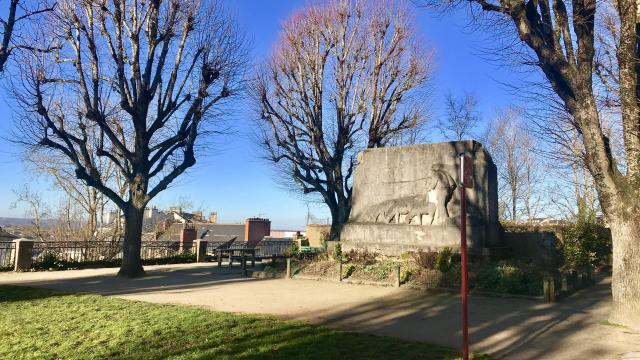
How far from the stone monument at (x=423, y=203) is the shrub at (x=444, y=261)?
5.22 feet

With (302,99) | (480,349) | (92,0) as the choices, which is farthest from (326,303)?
(302,99)

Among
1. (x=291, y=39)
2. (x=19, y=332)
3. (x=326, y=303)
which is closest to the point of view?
(x=19, y=332)

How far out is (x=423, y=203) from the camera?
16172mm

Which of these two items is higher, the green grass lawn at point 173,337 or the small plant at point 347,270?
the small plant at point 347,270

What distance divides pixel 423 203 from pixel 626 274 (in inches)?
332

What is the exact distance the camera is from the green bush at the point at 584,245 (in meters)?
16.4

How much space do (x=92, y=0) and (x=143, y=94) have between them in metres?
3.14

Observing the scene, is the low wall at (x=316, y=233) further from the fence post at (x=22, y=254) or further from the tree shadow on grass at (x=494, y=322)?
the tree shadow on grass at (x=494, y=322)

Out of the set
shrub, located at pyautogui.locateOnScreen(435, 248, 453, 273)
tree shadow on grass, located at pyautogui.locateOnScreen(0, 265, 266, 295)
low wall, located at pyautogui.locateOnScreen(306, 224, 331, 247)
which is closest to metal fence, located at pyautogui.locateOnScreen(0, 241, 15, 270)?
tree shadow on grass, located at pyautogui.locateOnScreen(0, 265, 266, 295)

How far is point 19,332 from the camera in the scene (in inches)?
296

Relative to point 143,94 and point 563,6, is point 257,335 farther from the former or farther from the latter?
point 143,94

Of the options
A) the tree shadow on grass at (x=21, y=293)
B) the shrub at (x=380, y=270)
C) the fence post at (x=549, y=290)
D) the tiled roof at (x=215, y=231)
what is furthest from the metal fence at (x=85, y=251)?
the tiled roof at (x=215, y=231)

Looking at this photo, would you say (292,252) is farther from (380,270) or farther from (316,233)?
(316,233)

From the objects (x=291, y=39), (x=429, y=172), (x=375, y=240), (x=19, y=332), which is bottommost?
(x=19, y=332)
